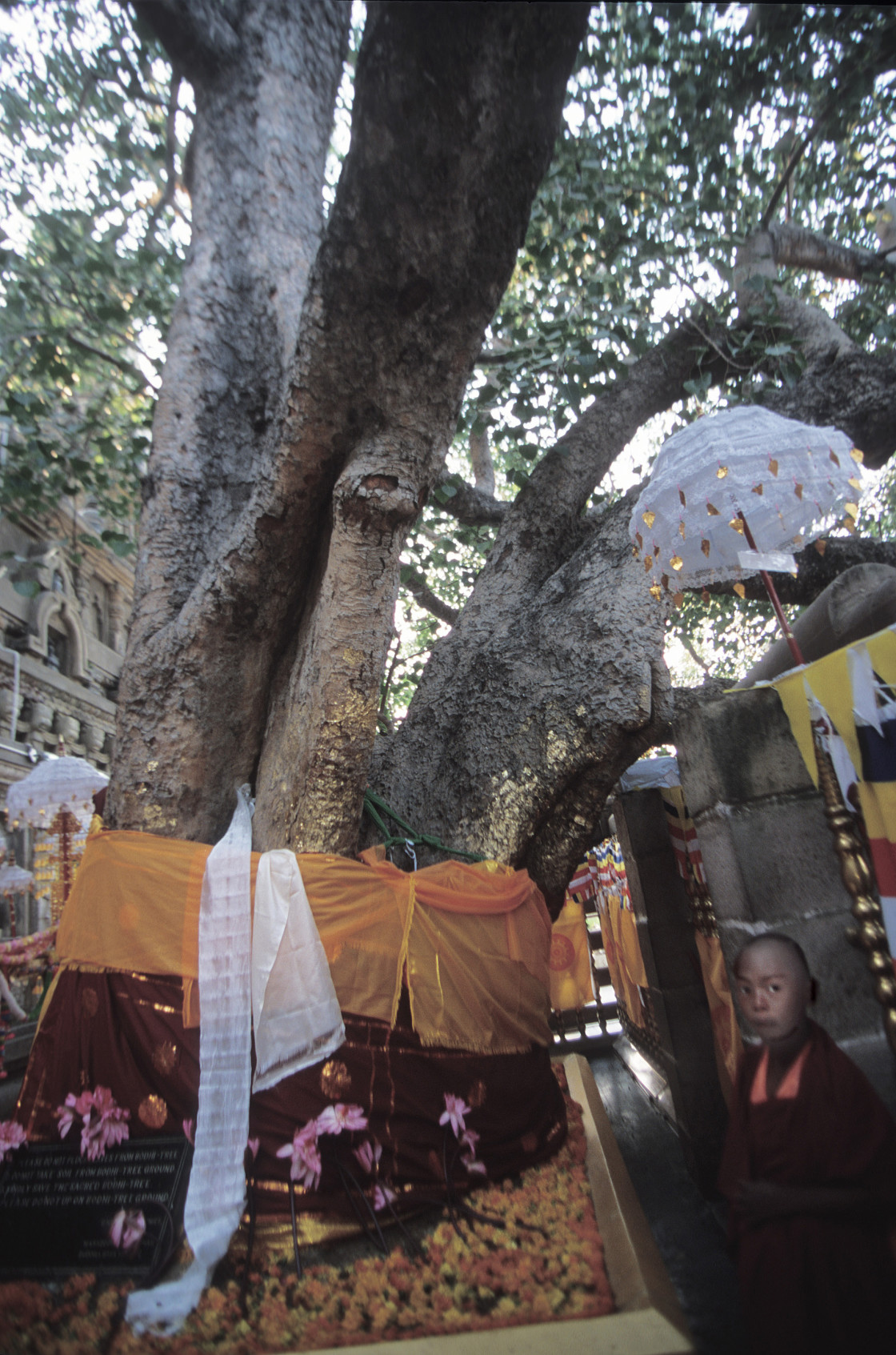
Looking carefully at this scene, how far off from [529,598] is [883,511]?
24.3 ft

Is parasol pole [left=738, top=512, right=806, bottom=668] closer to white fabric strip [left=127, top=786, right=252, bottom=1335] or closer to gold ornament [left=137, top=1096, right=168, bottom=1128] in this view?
white fabric strip [left=127, top=786, right=252, bottom=1335]

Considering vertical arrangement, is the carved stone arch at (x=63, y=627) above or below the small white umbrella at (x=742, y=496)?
above

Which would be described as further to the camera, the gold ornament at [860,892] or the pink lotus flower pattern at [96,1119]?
the pink lotus flower pattern at [96,1119]

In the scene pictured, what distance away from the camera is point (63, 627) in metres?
10.8

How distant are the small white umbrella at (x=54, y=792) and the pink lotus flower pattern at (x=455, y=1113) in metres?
4.88

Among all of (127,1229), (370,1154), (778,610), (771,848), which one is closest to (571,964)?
(370,1154)

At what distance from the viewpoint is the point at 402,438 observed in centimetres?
278

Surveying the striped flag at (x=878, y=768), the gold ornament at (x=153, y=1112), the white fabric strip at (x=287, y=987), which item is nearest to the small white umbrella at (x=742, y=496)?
the striped flag at (x=878, y=768)

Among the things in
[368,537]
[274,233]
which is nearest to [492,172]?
[368,537]

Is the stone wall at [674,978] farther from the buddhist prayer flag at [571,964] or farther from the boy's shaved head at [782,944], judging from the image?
the buddhist prayer flag at [571,964]

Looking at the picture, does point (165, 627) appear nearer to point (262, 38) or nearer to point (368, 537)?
point (368, 537)

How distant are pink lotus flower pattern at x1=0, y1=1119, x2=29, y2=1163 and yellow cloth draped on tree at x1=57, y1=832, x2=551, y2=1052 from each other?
544mm

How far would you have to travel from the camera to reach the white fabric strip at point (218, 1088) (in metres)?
2.05

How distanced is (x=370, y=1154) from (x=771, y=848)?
1.79 meters
